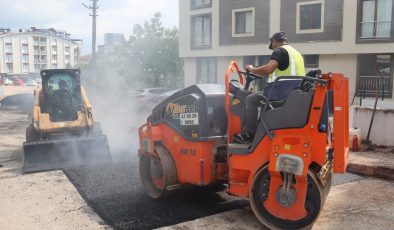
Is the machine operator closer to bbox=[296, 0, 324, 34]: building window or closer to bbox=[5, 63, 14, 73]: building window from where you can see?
bbox=[296, 0, 324, 34]: building window

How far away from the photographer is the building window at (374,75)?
63.3ft

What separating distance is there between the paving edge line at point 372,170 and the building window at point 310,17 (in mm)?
14865

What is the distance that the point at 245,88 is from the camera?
5078mm

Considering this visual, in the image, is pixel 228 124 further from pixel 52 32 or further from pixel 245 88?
pixel 52 32

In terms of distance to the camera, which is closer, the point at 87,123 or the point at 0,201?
the point at 0,201

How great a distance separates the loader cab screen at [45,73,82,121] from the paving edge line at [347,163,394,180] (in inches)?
238

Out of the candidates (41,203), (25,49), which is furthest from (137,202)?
(25,49)

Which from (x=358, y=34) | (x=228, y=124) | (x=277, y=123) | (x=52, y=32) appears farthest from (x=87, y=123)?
(x=52, y=32)

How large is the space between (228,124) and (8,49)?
3518 inches

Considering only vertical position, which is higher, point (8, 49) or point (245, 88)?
point (8, 49)

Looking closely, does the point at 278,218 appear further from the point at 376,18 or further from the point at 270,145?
the point at 376,18

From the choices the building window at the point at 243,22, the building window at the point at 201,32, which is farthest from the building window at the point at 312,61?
the building window at the point at 201,32

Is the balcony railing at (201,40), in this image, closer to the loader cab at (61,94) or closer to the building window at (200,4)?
the building window at (200,4)

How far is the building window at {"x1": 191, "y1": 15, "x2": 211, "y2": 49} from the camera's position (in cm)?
2656
